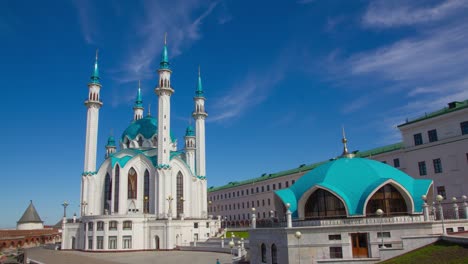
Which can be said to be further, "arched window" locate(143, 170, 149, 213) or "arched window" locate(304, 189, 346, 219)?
"arched window" locate(143, 170, 149, 213)

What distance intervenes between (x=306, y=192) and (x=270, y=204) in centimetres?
5290

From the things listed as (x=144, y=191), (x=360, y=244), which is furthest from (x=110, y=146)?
(x=360, y=244)

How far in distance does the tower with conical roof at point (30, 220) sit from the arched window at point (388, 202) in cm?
8346

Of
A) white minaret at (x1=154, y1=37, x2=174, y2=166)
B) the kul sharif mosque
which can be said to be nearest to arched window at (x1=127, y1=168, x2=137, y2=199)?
the kul sharif mosque

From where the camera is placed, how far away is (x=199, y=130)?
68688mm

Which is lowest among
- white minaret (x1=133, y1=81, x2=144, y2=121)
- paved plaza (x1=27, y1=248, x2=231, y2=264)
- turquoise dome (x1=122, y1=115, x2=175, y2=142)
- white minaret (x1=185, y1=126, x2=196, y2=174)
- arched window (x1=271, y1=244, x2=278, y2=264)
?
paved plaza (x1=27, y1=248, x2=231, y2=264)

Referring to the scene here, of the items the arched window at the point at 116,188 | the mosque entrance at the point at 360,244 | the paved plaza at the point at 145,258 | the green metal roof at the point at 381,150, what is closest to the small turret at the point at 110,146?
the arched window at the point at 116,188

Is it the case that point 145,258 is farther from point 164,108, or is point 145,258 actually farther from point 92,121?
point 92,121

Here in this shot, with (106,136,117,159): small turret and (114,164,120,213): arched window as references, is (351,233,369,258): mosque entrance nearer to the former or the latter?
(114,164,120,213): arched window

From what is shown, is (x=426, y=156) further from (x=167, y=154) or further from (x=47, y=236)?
(x=47, y=236)

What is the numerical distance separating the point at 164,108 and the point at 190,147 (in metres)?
12.8

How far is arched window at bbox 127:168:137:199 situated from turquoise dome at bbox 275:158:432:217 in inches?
1392

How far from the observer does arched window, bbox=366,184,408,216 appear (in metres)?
26.0

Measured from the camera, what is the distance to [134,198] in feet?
194
